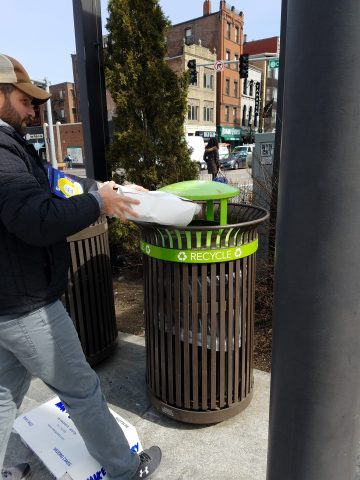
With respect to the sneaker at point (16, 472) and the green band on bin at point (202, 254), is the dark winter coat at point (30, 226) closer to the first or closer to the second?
the green band on bin at point (202, 254)

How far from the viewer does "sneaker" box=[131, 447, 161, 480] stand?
6.51 ft

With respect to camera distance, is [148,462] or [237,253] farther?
[237,253]

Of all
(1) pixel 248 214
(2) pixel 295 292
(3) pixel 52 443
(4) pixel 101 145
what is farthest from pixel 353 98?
(4) pixel 101 145

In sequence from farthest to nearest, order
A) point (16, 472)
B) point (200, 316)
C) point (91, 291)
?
point (91, 291)
point (200, 316)
point (16, 472)

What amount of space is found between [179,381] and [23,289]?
124 centimetres

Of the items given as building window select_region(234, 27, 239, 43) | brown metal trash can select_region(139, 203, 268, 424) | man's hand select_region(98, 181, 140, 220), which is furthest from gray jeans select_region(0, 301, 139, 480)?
building window select_region(234, 27, 239, 43)

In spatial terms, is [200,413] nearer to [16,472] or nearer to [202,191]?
[16,472]

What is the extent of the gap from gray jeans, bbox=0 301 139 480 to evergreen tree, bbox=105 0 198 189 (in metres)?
3.38

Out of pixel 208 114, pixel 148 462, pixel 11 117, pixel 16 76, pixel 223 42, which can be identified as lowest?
pixel 148 462

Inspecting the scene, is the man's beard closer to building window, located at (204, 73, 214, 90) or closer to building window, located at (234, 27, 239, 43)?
building window, located at (204, 73, 214, 90)

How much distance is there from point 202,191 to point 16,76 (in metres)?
1.09

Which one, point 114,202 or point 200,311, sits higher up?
point 114,202

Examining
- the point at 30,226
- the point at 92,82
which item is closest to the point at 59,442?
the point at 30,226

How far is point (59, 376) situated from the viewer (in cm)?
168
